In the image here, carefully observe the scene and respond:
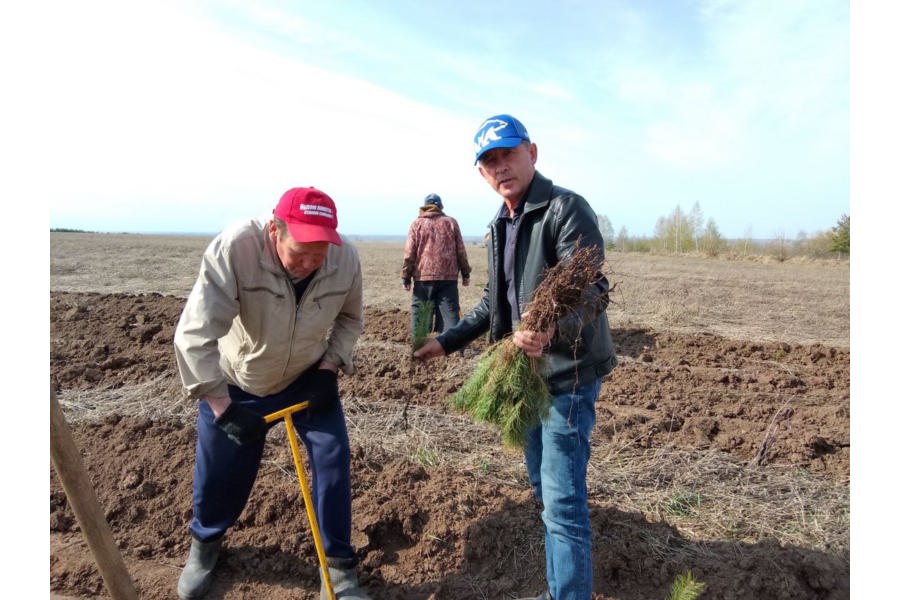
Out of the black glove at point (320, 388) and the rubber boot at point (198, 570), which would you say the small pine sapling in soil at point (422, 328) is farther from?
the rubber boot at point (198, 570)

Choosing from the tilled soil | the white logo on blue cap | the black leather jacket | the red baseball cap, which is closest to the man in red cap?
the red baseball cap

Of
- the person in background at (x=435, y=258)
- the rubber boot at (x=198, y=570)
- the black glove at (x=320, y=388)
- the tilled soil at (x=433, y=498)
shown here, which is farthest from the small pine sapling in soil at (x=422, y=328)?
the person in background at (x=435, y=258)

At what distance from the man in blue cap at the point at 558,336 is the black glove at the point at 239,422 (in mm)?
1281

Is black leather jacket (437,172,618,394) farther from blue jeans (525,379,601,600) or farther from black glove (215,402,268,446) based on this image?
black glove (215,402,268,446)

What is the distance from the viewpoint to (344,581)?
9.29 ft

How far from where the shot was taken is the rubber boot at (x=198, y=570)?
2949mm

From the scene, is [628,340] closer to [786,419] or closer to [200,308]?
[786,419]

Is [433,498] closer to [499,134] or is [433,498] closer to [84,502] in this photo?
[84,502]

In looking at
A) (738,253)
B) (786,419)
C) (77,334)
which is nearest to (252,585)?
(786,419)

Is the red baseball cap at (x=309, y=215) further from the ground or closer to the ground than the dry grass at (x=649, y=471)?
further from the ground

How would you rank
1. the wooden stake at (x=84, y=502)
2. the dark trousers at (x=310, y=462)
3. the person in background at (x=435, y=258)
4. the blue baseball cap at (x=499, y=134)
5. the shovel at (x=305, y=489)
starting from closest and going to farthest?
the wooden stake at (x=84, y=502) < the blue baseball cap at (x=499, y=134) < the shovel at (x=305, y=489) < the dark trousers at (x=310, y=462) < the person in background at (x=435, y=258)

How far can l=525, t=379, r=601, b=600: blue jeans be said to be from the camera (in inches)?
89.3

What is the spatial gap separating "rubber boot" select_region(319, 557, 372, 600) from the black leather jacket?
144 centimetres

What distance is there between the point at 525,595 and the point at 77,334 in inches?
296
